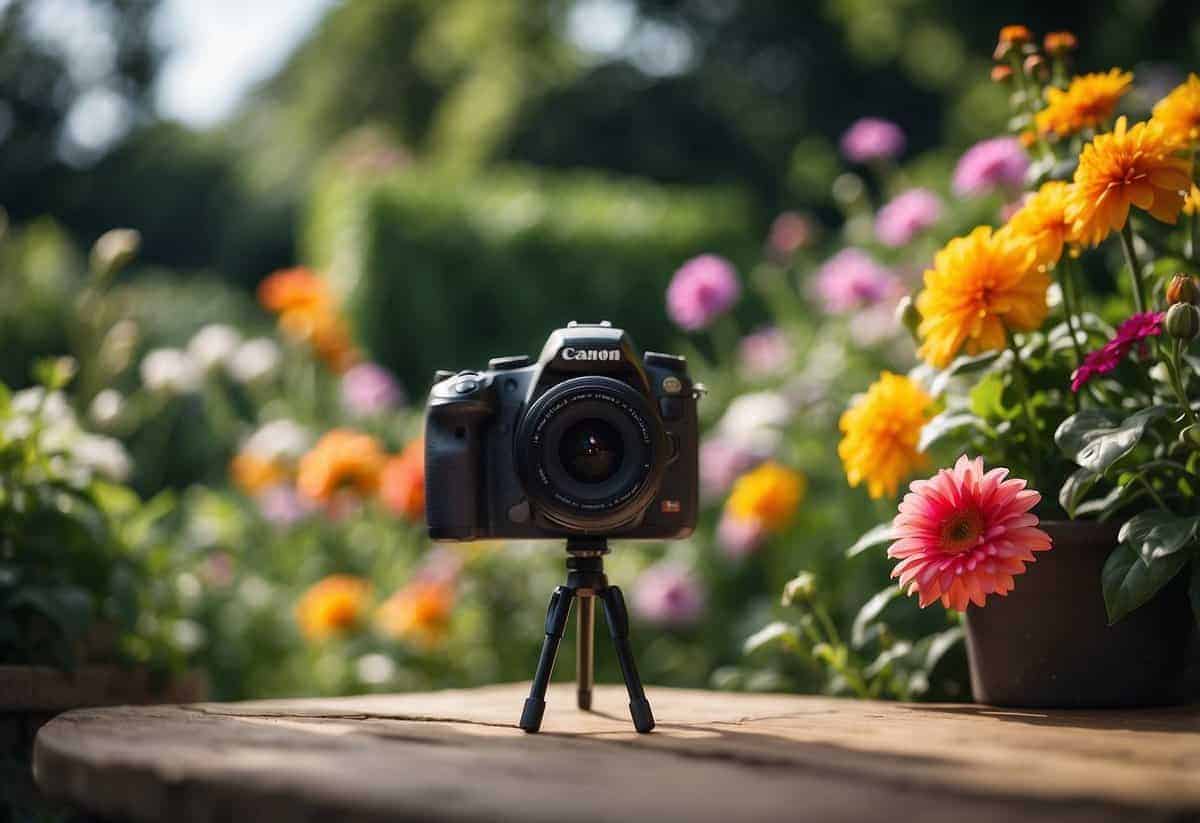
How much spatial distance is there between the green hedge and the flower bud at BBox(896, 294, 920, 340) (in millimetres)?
4138

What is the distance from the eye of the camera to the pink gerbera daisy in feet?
4.86

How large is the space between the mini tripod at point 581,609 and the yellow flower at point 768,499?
3.90ft

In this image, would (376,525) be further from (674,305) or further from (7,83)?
(7,83)

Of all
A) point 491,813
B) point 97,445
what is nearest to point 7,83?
point 97,445

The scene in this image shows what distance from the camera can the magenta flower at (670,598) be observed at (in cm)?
315

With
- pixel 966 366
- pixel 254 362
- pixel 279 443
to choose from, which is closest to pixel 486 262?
pixel 254 362

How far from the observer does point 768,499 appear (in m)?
2.85

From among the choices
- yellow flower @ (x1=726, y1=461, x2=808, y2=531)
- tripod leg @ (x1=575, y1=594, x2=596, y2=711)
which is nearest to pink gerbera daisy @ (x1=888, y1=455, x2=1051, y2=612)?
tripod leg @ (x1=575, y1=594, x2=596, y2=711)

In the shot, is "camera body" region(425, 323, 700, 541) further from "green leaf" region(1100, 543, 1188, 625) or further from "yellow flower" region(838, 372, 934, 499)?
"green leaf" region(1100, 543, 1188, 625)

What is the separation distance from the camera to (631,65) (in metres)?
14.0

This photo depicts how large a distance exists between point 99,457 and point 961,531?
147 cm

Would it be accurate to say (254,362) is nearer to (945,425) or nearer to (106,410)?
(106,410)

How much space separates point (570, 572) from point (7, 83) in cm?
1930

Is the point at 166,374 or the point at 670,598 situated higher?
the point at 166,374
